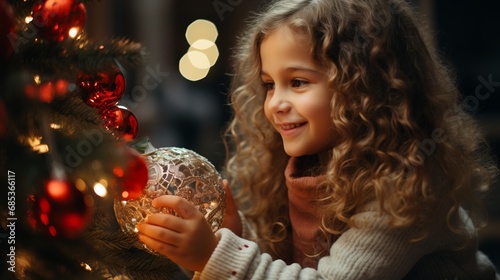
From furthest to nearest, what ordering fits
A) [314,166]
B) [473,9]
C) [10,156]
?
[473,9]
[314,166]
[10,156]

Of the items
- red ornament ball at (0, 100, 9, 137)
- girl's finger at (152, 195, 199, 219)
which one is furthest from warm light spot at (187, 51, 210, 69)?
red ornament ball at (0, 100, 9, 137)

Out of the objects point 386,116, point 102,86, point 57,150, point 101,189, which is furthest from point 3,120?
point 386,116

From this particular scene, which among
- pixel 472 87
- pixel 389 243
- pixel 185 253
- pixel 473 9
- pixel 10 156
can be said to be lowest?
pixel 472 87

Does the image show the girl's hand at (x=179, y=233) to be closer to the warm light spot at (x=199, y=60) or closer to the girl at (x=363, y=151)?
the girl at (x=363, y=151)

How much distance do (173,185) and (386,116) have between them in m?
0.44

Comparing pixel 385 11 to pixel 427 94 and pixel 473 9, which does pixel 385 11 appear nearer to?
pixel 427 94

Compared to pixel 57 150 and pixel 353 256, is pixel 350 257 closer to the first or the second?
pixel 353 256

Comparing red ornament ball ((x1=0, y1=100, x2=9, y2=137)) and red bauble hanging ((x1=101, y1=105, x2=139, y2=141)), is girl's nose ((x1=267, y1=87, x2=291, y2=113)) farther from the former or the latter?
red ornament ball ((x1=0, y1=100, x2=9, y2=137))

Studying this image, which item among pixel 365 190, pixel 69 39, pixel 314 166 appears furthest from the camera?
pixel 314 166

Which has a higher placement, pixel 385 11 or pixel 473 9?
pixel 385 11

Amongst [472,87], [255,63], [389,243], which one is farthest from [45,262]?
[472,87]

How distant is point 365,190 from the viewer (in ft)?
3.76

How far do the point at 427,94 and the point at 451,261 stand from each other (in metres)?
0.33

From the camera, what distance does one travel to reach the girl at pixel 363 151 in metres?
1.10
